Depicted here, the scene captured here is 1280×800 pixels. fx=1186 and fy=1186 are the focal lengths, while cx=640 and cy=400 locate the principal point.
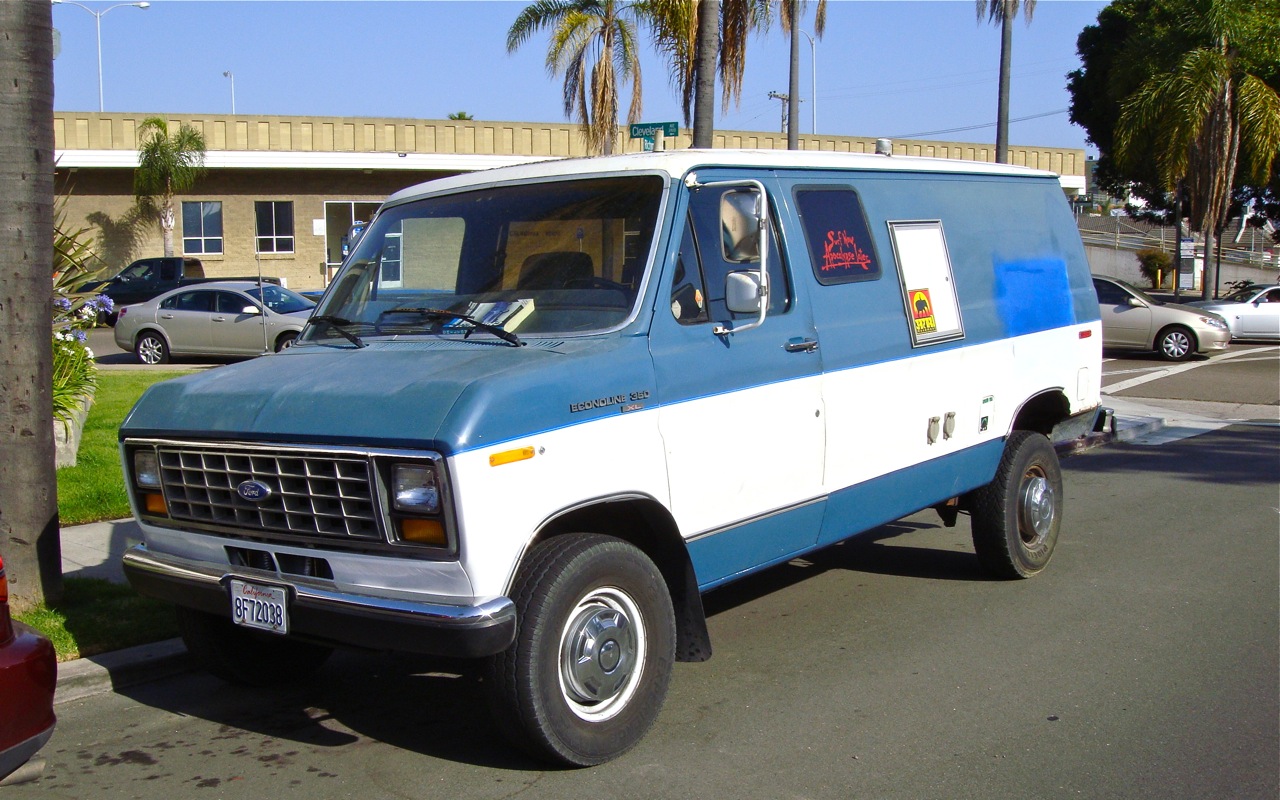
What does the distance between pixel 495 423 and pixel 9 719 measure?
1.80 metres

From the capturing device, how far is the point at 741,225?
207 inches

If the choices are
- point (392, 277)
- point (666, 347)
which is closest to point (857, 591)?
point (666, 347)

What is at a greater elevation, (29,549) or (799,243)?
(799,243)

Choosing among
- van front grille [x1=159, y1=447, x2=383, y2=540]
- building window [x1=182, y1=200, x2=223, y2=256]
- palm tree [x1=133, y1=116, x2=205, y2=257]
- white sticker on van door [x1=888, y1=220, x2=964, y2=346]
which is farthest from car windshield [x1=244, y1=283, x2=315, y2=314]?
building window [x1=182, y1=200, x2=223, y2=256]

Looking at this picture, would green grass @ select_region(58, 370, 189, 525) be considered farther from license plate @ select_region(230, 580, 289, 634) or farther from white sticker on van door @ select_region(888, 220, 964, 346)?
white sticker on van door @ select_region(888, 220, 964, 346)

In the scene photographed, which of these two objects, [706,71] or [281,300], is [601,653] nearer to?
[706,71]

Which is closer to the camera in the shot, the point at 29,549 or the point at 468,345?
the point at 468,345

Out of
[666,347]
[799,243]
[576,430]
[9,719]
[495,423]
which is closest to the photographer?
[9,719]

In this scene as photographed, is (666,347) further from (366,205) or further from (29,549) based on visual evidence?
(366,205)

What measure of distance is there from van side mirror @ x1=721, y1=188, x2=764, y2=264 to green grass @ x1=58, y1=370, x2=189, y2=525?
18.3ft

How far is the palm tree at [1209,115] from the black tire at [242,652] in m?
26.8

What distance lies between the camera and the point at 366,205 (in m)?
40.0

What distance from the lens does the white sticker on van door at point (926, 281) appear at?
6328 millimetres

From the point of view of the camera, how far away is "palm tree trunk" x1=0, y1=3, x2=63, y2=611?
5992 mm
